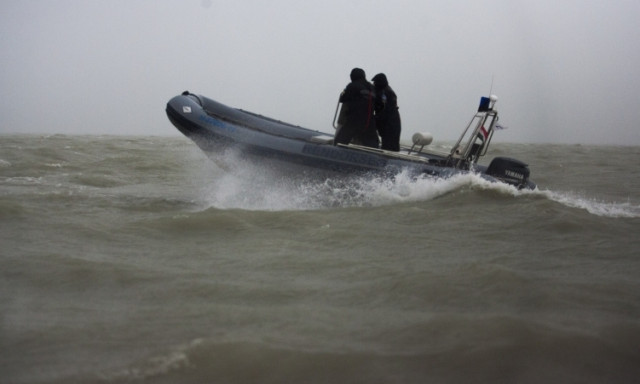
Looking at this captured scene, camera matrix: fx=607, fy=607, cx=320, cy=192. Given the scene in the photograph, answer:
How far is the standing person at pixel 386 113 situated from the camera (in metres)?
6.12

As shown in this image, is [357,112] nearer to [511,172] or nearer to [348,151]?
[348,151]

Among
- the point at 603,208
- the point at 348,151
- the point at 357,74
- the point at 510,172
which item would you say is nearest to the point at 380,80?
the point at 357,74

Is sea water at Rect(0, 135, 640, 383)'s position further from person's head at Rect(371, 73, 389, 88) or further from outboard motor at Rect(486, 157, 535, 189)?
person's head at Rect(371, 73, 389, 88)

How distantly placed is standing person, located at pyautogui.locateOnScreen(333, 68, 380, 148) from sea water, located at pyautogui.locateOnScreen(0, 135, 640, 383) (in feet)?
2.87

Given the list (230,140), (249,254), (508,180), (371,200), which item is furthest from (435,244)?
(230,140)

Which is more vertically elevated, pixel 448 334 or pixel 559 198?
pixel 559 198

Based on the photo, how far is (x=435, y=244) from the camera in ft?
12.1

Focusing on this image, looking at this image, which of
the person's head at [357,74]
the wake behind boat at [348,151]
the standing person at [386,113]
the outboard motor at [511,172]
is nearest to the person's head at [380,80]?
the standing person at [386,113]

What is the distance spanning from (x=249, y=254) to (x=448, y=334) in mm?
1545

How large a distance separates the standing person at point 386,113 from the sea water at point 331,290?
2.87 ft

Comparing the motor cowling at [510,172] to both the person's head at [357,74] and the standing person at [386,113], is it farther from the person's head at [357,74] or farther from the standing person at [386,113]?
the person's head at [357,74]

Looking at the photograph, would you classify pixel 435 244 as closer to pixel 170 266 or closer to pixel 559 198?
pixel 170 266

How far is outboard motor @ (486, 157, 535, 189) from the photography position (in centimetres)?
580

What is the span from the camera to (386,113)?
6227 millimetres
